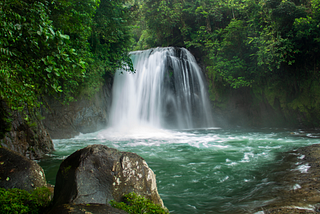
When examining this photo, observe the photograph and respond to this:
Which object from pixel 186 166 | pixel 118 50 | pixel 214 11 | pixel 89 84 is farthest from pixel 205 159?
pixel 214 11

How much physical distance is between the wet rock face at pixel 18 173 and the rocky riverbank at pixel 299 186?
3409mm

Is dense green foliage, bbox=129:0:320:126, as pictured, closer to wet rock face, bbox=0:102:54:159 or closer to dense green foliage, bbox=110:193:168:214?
wet rock face, bbox=0:102:54:159

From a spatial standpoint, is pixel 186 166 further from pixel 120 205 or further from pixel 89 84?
pixel 89 84

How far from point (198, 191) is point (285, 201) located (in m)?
1.66

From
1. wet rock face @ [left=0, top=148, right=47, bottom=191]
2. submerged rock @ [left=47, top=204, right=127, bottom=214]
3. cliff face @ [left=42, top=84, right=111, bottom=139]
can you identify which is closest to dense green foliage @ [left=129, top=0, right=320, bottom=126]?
cliff face @ [left=42, top=84, right=111, bottom=139]

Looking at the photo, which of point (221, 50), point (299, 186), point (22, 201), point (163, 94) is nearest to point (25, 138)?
point (22, 201)

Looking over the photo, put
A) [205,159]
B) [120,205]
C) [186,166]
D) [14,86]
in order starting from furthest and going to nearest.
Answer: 1. [205,159]
2. [186,166]
3. [14,86]
4. [120,205]

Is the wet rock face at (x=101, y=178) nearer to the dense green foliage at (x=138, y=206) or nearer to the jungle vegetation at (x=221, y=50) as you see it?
the dense green foliage at (x=138, y=206)

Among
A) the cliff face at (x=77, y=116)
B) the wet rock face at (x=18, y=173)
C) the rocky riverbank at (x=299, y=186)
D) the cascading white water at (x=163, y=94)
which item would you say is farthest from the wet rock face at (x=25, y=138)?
the cascading white water at (x=163, y=94)

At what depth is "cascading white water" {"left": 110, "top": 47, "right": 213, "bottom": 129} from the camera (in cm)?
1631

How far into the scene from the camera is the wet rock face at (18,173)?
Answer: 322 centimetres

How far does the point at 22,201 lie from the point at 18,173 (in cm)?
89

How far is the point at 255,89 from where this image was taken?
47.9 ft

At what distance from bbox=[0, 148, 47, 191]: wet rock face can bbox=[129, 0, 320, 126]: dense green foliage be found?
12.0 meters
